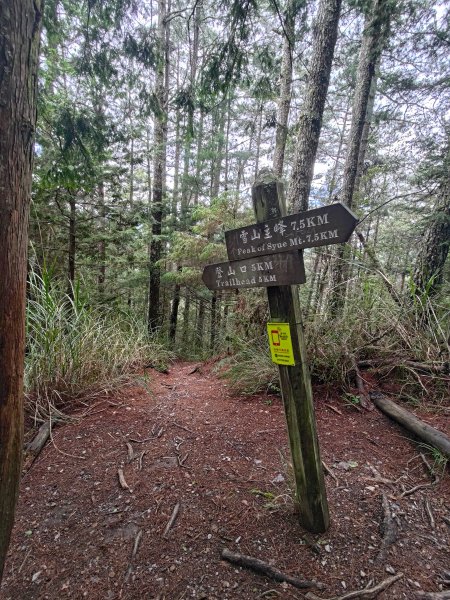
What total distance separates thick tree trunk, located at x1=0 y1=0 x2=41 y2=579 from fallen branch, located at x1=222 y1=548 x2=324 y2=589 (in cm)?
107

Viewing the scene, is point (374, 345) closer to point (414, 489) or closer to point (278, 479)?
point (414, 489)

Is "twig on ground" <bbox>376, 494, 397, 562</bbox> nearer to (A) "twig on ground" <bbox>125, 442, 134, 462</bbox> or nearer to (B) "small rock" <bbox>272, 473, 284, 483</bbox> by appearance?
(B) "small rock" <bbox>272, 473, 284, 483</bbox>

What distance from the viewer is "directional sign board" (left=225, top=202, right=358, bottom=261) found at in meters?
1.34

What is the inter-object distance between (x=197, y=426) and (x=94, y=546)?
1.29 meters

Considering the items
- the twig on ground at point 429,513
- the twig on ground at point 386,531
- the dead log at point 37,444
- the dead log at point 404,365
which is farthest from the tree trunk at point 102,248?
the twig on ground at point 429,513

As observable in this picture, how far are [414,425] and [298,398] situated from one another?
151 cm

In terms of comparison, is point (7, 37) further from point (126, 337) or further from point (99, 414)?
point (126, 337)

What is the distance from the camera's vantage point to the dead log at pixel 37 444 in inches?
90.7

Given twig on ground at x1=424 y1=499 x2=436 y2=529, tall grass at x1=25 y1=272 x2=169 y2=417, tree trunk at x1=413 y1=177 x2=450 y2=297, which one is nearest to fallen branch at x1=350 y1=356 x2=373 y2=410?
twig on ground at x1=424 y1=499 x2=436 y2=529

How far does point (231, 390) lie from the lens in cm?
359

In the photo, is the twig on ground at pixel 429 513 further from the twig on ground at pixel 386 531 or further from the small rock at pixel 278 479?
the small rock at pixel 278 479

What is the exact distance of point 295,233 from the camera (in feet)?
4.91

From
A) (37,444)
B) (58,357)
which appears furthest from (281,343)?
(58,357)

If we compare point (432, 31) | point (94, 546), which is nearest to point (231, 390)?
point (94, 546)
